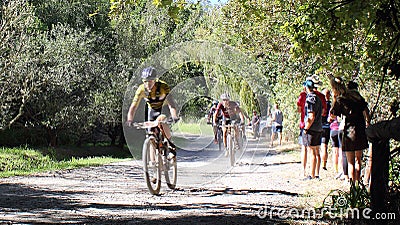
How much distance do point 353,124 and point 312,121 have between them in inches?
73.0

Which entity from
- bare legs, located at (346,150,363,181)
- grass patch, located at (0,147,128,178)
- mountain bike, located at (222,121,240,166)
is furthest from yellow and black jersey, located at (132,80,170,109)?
grass patch, located at (0,147,128,178)

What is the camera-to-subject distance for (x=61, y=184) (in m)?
11.6

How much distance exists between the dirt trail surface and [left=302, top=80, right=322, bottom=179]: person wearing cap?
0.62 m

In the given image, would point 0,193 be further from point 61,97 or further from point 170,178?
point 61,97

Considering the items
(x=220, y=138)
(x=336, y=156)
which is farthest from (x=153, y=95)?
(x=220, y=138)

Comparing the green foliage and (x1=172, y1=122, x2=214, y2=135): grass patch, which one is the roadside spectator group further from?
the green foliage

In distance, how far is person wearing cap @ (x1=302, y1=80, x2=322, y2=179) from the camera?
10.1 m

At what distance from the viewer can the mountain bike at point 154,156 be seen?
30.2ft

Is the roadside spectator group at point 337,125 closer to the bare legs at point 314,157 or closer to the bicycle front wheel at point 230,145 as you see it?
the bare legs at point 314,157

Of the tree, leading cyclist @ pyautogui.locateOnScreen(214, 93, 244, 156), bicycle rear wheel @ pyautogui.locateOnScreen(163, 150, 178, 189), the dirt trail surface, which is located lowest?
the dirt trail surface

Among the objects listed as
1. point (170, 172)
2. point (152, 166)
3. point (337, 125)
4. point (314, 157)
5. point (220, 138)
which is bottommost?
point (170, 172)

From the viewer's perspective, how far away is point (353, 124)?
8.38 m

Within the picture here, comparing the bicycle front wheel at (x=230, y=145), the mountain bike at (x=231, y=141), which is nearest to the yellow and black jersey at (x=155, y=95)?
the mountain bike at (x=231, y=141)

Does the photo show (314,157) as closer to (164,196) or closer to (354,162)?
(354,162)
